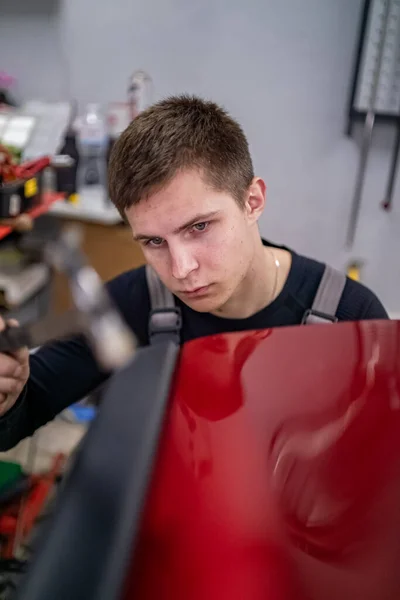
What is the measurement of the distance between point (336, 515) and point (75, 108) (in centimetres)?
229

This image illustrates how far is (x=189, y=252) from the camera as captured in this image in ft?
2.39

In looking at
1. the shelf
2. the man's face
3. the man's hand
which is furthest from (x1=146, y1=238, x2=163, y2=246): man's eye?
the shelf

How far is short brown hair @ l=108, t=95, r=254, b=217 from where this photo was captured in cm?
72

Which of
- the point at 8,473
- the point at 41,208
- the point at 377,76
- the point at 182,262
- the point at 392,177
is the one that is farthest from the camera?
the point at 392,177

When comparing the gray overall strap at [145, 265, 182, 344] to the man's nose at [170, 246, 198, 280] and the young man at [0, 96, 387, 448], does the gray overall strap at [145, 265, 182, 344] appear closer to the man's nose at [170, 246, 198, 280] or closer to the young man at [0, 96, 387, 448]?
the young man at [0, 96, 387, 448]

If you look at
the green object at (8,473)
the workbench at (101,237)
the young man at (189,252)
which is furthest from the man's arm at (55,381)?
the workbench at (101,237)

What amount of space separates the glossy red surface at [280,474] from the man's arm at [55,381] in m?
0.40

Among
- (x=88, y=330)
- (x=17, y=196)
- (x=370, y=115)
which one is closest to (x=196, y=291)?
(x=88, y=330)

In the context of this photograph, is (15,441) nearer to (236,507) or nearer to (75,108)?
(236,507)

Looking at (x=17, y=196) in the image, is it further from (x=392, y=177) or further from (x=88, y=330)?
(x=392, y=177)

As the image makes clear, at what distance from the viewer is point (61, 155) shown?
210cm

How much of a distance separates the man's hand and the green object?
3.08 feet

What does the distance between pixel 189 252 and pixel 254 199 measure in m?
0.19

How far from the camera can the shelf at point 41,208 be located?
1609 mm
